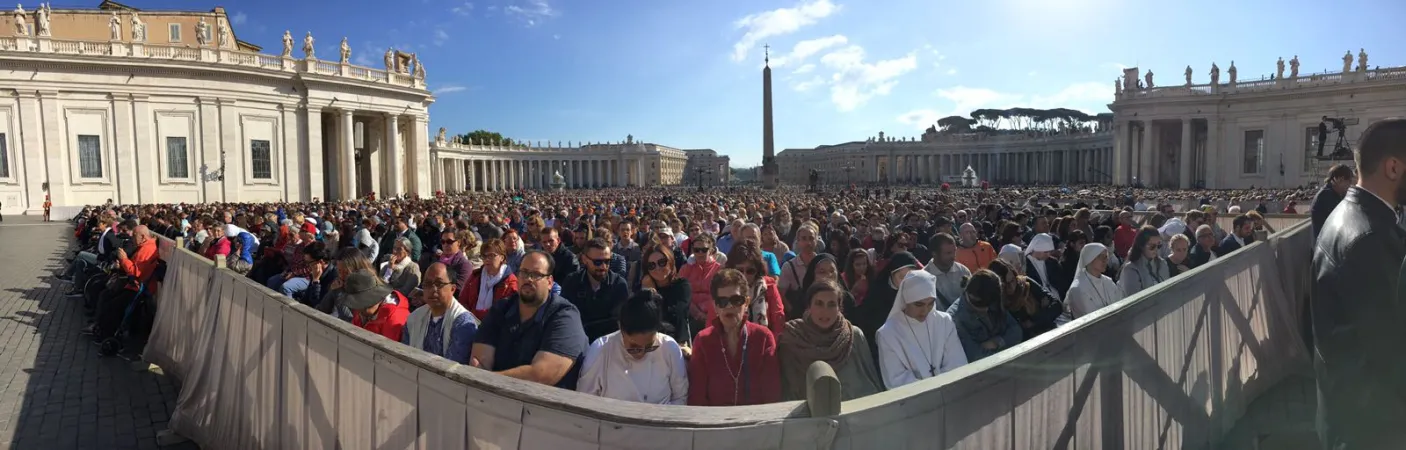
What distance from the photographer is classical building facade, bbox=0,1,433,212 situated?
33062mm

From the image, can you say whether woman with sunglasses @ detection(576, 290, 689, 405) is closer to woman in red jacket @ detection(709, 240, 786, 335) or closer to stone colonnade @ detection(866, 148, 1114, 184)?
woman in red jacket @ detection(709, 240, 786, 335)

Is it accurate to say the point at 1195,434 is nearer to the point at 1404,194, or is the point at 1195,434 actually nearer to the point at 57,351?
the point at 1404,194

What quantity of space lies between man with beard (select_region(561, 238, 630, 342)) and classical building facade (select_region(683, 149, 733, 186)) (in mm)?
157813

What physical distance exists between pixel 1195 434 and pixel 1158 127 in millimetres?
64794

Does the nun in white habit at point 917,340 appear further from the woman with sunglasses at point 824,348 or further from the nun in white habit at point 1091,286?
the nun in white habit at point 1091,286

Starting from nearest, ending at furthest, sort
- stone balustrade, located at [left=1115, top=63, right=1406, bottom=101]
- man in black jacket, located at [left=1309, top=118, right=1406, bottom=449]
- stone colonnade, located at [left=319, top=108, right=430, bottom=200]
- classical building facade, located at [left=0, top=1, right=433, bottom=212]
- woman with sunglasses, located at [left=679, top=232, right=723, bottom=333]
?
1. man in black jacket, located at [left=1309, top=118, right=1406, bottom=449]
2. woman with sunglasses, located at [left=679, top=232, right=723, bottom=333]
3. classical building facade, located at [left=0, top=1, right=433, bottom=212]
4. stone colonnade, located at [left=319, top=108, right=430, bottom=200]
5. stone balustrade, located at [left=1115, top=63, right=1406, bottom=101]

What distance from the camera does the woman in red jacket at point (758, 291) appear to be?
564 cm

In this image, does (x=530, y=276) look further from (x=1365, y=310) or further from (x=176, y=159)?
(x=176, y=159)

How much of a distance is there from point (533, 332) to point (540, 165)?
110047 mm

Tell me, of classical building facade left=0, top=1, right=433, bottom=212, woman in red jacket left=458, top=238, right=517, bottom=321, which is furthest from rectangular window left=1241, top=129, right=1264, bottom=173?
woman in red jacket left=458, top=238, right=517, bottom=321

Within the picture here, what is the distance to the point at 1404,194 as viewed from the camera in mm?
3322

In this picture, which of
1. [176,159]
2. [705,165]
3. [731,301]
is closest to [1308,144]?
[731,301]

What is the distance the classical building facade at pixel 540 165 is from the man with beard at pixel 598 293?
82.0m

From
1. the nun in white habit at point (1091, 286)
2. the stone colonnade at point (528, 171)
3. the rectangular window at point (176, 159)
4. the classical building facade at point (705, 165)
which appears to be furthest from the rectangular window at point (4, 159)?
the classical building facade at point (705, 165)
